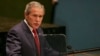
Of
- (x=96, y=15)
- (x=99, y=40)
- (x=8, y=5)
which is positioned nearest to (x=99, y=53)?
(x=99, y=40)

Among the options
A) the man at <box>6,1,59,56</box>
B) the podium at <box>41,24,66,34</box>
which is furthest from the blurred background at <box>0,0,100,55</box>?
the man at <box>6,1,59,56</box>

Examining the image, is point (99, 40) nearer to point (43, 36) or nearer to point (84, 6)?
point (84, 6)

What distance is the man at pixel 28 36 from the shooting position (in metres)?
1.79

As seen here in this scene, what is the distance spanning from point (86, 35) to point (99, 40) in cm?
29

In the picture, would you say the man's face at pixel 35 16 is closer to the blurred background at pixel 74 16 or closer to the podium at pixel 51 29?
the podium at pixel 51 29

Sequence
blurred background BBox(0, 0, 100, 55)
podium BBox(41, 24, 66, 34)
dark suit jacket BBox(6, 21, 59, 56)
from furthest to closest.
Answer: blurred background BBox(0, 0, 100, 55)
podium BBox(41, 24, 66, 34)
dark suit jacket BBox(6, 21, 59, 56)

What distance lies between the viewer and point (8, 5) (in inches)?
174

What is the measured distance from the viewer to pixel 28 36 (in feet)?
6.25

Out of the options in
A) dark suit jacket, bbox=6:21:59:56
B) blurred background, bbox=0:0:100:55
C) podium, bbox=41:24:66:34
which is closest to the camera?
dark suit jacket, bbox=6:21:59:56

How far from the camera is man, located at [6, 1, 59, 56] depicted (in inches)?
70.6

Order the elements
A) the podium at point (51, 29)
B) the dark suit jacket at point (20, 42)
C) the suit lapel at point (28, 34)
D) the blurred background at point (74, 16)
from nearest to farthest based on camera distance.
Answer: the dark suit jacket at point (20, 42), the suit lapel at point (28, 34), the podium at point (51, 29), the blurred background at point (74, 16)

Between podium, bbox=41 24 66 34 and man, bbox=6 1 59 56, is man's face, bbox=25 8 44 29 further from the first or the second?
podium, bbox=41 24 66 34

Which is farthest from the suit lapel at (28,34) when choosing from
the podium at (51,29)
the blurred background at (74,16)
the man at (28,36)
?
the blurred background at (74,16)

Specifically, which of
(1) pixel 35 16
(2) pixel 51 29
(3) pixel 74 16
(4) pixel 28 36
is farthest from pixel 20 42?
(3) pixel 74 16
